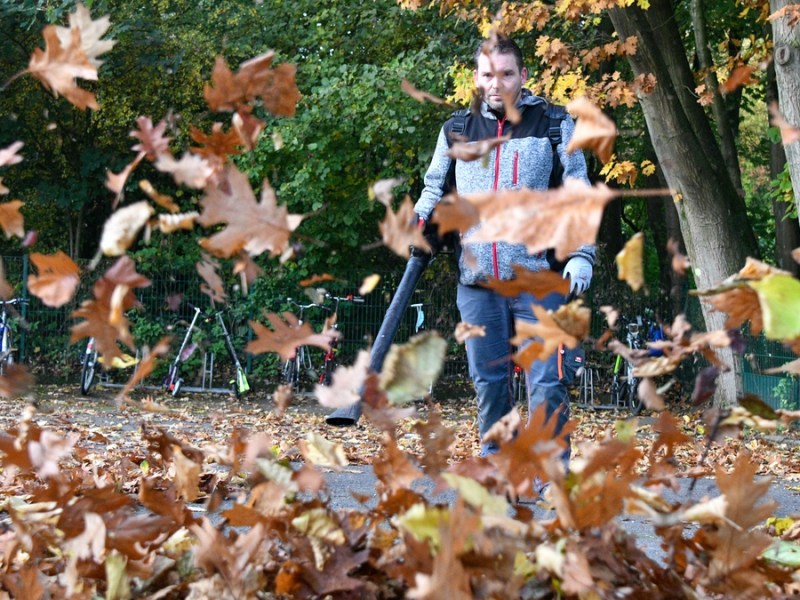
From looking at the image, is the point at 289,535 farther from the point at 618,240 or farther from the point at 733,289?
the point at 618,240

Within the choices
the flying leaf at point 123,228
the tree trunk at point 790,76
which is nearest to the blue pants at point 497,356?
the flying leaf at point 123,228

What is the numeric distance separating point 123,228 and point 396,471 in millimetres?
651

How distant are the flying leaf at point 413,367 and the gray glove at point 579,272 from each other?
2.38m

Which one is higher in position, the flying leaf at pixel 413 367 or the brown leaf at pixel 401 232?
the brown leaf at pixel 401 232

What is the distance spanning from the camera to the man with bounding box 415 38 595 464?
421 centimetres

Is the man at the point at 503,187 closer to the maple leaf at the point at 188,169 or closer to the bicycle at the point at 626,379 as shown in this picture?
the maple leaf at the point at 188,169

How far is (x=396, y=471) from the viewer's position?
191cm

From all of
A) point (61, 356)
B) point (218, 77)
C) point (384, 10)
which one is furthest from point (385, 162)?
point (218, 77)

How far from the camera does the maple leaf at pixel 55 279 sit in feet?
5.95

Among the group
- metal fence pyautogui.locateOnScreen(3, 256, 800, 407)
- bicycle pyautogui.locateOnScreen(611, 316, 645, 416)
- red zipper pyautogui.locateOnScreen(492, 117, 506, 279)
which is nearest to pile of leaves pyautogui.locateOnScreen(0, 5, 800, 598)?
red zipper pyautogui.locateOnScreen(492, 117, 506, 279)

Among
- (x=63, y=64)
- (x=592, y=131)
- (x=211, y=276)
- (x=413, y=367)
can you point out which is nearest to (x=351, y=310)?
(x=211, y=276)

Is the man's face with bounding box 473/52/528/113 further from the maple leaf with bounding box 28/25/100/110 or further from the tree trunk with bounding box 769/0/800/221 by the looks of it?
the tree trunk with bounding box 769/0/800/221

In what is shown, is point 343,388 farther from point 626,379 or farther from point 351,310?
point 351,310

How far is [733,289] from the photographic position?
1.64 meters
